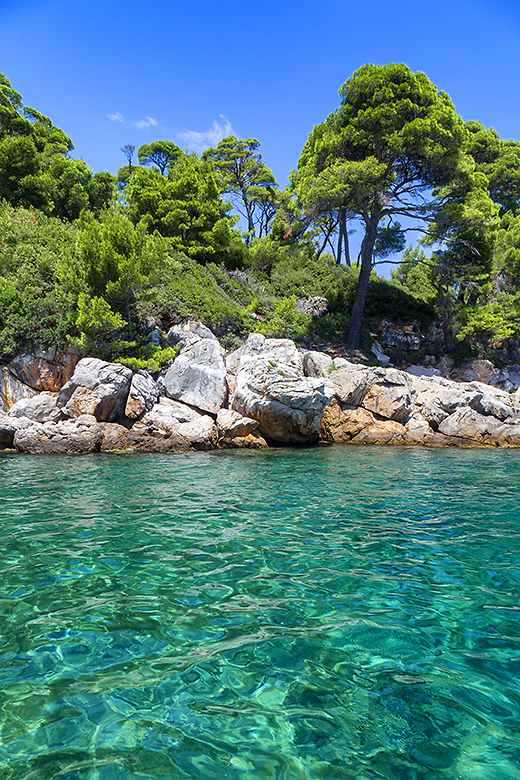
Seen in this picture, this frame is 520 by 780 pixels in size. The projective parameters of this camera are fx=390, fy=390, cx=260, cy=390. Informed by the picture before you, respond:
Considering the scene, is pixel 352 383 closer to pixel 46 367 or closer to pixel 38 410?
pixel 38 410

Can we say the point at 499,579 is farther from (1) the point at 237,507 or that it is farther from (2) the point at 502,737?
(1) the point at 237,507

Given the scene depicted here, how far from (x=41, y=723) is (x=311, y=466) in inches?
366

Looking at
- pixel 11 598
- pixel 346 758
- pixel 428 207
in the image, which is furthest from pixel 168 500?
pixel 428 207

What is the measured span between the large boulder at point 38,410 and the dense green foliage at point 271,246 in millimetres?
2862

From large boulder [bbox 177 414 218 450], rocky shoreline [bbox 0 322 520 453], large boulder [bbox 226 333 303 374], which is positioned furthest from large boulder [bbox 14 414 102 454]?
large boulder [bbox 226 333 303 374]

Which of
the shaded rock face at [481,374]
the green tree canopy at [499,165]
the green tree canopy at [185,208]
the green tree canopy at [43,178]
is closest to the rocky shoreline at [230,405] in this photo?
the shaded rock face at [481,374]

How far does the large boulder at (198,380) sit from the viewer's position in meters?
15.7

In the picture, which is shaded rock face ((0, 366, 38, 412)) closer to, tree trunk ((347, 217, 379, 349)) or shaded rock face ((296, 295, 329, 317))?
shaded rock face ((296, 295, 329, 317))

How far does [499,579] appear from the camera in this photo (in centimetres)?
422

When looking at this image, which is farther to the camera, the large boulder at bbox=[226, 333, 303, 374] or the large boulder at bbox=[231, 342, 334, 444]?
the large boulder at bbox=[226, 333, 303, 374]

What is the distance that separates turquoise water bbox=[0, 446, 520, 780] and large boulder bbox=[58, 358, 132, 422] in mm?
7946

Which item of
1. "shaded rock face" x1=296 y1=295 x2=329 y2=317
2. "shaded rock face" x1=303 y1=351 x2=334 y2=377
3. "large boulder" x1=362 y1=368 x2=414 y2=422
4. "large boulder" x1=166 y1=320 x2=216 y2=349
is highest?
"shaded rock face" x1=296 y1=295 x2=329 y2=317

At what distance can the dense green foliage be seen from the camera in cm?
1717

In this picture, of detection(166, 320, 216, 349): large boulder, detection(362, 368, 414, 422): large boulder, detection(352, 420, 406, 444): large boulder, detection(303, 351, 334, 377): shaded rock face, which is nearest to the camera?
detection(352, 420, 406, 444): large boulder
